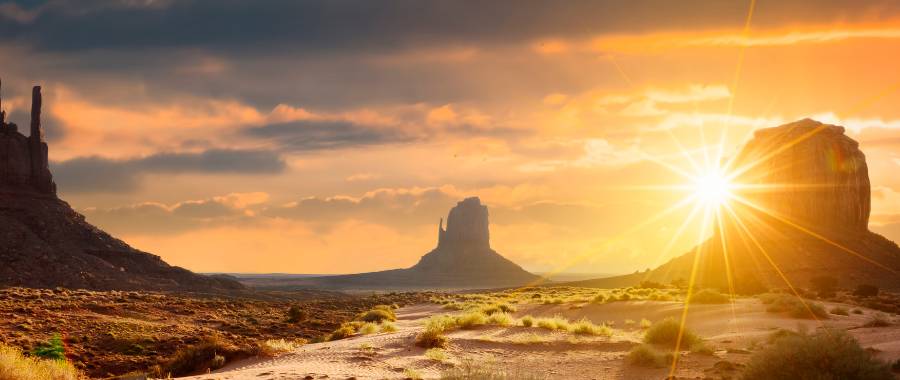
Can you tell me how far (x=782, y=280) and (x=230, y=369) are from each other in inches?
3275

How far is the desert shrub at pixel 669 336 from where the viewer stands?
21.1m

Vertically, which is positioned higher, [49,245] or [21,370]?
[49,245]

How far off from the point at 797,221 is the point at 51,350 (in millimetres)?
108702

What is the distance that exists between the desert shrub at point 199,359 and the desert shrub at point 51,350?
8254 millimetres

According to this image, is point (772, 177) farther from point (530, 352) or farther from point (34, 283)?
point (34, 283)

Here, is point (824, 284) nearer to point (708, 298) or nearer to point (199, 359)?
point (708, 298)

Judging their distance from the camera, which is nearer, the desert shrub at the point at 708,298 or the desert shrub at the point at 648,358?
the desert shrub at the point at 648,358

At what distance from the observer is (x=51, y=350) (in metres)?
26.7

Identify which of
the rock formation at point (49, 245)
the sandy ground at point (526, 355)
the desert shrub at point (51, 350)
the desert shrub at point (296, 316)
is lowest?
the desert shrub at point (296, 316)

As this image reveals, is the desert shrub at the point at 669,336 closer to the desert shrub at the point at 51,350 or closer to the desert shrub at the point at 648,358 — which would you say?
the desert shrub at the point at 648,358

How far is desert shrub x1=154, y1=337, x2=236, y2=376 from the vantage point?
65.8 ft

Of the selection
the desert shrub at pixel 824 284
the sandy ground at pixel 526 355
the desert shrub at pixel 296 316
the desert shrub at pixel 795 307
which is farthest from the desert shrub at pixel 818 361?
the desert shrub at pixel 824 284

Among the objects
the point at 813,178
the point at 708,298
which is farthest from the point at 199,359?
the point at 813,178

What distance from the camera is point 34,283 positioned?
238 feet
